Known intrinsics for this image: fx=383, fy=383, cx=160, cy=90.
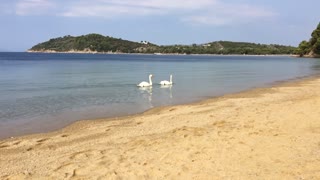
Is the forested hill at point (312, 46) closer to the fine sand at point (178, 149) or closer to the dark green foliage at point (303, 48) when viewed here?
the dark green foliage at point (303, 48)

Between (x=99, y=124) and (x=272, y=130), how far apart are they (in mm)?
5957

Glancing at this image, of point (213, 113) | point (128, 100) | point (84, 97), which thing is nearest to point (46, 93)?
point (84, 97)

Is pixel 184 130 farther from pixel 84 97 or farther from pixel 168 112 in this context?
pixel 84 97

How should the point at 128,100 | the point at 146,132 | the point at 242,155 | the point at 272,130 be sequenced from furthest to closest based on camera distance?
the point at 128,100
the point at 146,132
the point at 272,130
the point at 242,155

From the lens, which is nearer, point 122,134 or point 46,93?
point 122,134

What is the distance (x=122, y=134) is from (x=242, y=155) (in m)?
4.13

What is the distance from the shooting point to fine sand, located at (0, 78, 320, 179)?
24.3ft

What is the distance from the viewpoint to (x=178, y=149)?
8.84 m

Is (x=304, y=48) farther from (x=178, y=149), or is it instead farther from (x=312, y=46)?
(x=178, y=149)

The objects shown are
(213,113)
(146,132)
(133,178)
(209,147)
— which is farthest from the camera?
(213,113)

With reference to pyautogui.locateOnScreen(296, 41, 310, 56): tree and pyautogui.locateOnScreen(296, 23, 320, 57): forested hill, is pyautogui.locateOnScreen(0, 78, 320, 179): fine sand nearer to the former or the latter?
pyautogui.locateOnScreen(296, 23, 320, 57): forested hill

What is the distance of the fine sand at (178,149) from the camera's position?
7.39m

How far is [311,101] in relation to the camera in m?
15.9

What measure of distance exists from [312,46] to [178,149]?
14255 centimetres
